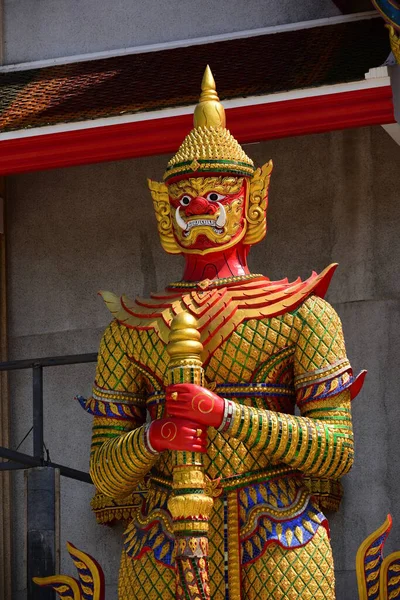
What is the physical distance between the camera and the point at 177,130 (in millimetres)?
9758

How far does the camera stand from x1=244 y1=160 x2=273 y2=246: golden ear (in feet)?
27.7

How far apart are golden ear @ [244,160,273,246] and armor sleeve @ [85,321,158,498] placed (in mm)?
743

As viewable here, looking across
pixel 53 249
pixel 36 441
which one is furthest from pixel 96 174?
pixel 36 441

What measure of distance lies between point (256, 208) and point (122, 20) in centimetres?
304

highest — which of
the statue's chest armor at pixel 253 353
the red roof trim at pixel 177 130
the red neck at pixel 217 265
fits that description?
the red roof trim at pixel 177 130

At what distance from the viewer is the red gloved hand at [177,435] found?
780 centimetres

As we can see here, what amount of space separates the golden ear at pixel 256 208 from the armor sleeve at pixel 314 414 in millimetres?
431

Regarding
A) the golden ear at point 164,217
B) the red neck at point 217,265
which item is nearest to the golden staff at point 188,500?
the red neck at point 217,265

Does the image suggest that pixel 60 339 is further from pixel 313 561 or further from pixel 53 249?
pixel 313 561

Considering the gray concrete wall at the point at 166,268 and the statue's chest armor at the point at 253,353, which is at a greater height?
the gray concrete wall at the point at 166,268

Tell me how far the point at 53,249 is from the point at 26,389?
0.84 m

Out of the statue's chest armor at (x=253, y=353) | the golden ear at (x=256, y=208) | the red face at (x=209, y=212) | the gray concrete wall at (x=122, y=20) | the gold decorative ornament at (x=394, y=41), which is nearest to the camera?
the statue's chest armor at (x=253, y=353)

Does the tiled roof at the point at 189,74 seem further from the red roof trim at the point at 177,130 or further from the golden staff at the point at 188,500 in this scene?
the golden staff at the point at 188,500

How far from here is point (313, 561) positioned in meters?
7.93
